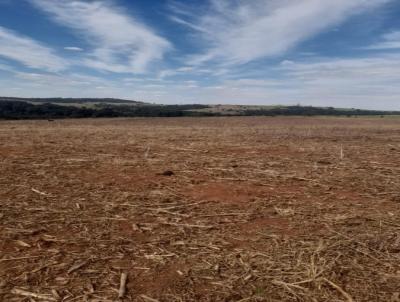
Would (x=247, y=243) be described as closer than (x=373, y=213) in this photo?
Yes

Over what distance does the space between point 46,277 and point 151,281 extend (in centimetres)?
114

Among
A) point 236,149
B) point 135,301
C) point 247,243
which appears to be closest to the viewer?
point 135,301

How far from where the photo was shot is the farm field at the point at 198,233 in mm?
4293

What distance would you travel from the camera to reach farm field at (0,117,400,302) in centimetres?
429

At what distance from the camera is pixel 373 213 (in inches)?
282

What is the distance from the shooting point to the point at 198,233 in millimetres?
5949

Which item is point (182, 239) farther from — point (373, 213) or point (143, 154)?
point (143, 154)

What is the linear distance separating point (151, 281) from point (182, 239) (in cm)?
132

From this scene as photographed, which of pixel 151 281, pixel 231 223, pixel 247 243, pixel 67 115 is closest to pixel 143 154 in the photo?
pixel 231 223

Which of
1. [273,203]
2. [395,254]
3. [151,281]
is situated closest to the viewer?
[151,281]

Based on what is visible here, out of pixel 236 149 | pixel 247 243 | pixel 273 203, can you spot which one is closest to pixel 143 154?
pixel 236 149

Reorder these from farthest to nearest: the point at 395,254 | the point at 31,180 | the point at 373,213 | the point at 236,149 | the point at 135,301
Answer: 1. the point at 236,149
2. the point at 31,180
3. the point at 373,213
4. the point at 395,254
5. the point at 135,301

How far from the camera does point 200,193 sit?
28.1 ft

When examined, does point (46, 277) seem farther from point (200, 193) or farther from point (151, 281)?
point (200, 193)
